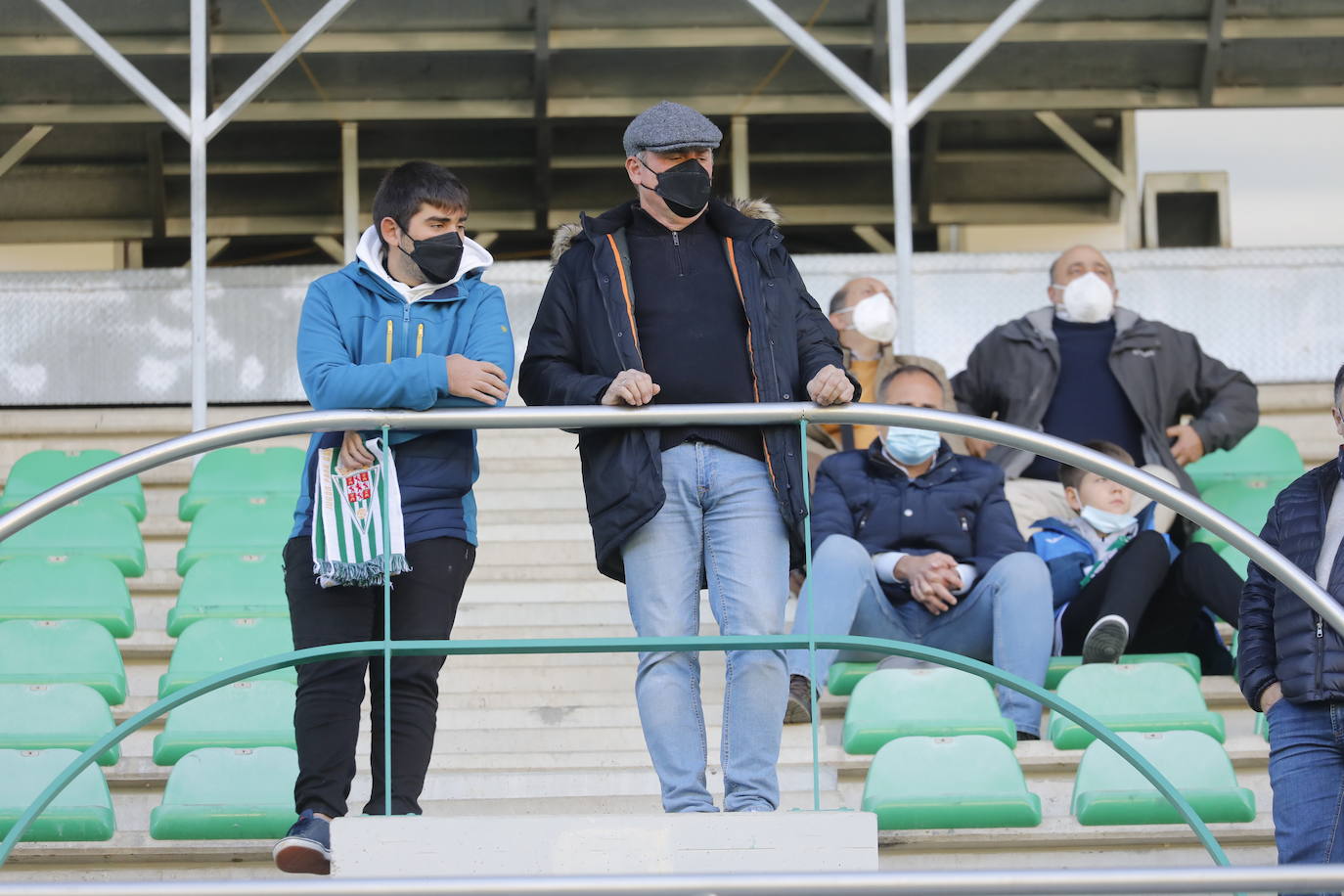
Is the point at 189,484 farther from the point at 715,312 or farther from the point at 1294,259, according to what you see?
the point at 1294,259

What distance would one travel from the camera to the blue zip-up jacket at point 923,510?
6.02m

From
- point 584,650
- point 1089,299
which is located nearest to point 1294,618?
point 584,650

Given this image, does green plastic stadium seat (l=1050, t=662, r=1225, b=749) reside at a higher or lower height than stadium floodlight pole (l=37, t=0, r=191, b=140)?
lower

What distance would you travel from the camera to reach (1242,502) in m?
6.98

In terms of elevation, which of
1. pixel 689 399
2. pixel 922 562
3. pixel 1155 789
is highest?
pixel 689 399

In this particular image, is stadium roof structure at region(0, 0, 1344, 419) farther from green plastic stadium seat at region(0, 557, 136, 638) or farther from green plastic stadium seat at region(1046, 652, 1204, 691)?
green plastic stadium seat at region(1046, 652, 1204, 691)

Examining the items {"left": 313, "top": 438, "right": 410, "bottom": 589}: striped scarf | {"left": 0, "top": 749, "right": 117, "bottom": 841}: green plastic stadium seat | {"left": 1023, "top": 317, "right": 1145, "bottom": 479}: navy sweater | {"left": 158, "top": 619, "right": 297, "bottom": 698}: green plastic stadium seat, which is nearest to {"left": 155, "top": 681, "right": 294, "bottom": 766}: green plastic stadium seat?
{"left": 158, "top": 619, "right": 297, "bottom": 698}: green plastic stadium seat

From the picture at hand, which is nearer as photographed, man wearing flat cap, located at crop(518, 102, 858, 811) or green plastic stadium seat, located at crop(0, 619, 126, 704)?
man wearing flat cap, located at crop(518, 102, 858, 811)

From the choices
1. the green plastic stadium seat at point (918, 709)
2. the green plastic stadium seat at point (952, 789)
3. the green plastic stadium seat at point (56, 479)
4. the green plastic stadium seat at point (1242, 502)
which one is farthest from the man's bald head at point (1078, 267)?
the green plastic stadium seat at point (56, 479)

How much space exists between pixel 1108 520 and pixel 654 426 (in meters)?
2.63

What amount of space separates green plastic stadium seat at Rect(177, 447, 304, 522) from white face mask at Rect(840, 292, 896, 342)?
6.59 ft

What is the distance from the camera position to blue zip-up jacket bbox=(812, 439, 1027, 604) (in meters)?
6.02

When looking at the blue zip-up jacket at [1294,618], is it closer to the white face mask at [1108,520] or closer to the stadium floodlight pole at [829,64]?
the white face mask at [1108,520]

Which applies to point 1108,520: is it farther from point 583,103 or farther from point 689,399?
point 583,103
